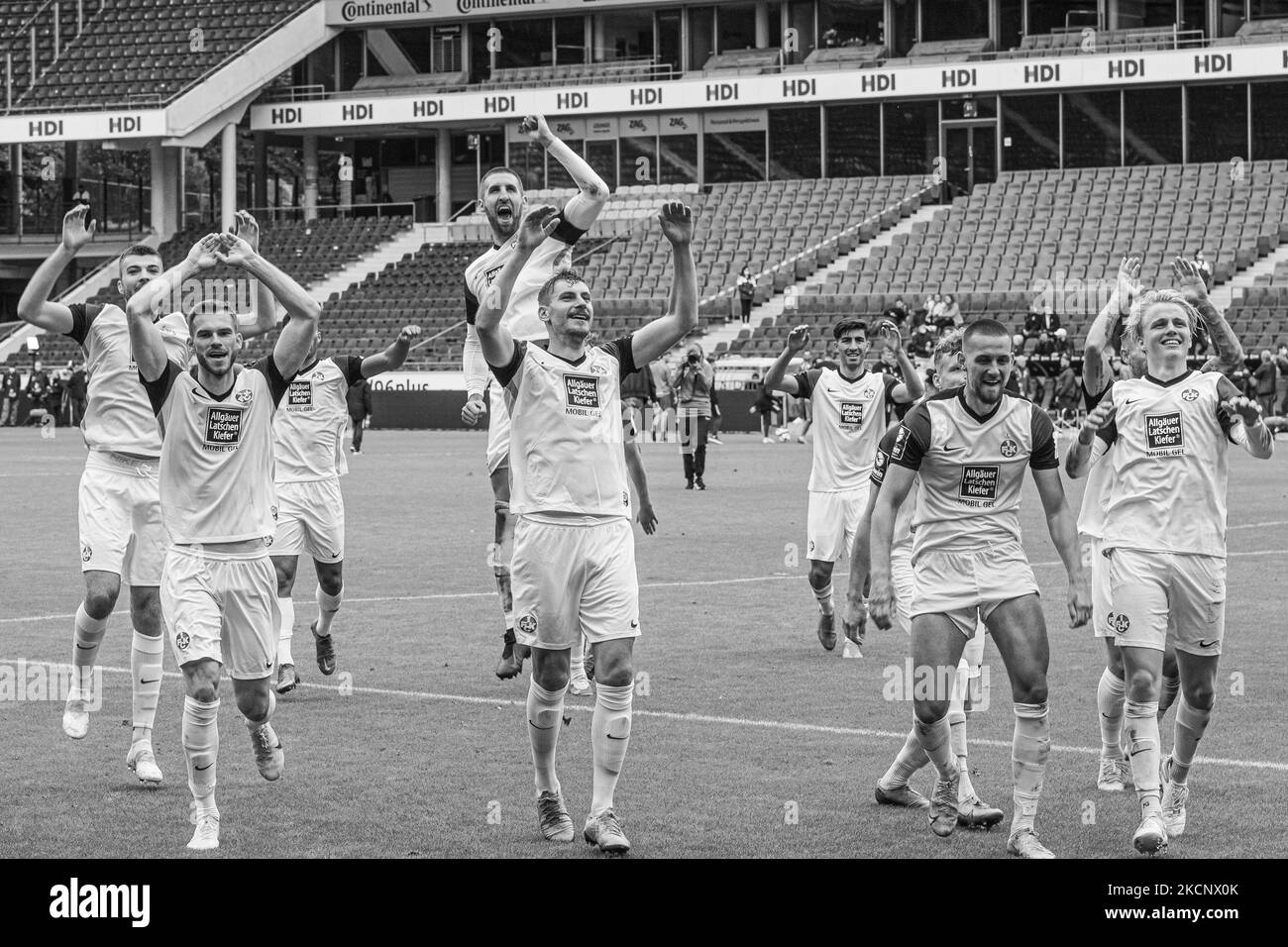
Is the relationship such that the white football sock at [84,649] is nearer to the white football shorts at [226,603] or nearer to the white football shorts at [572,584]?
the white football shorts at [226,603]

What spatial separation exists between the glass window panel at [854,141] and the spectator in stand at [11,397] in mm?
25014

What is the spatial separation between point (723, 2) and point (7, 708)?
53.4m

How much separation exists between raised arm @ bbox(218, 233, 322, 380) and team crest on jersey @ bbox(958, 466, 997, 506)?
2738mm

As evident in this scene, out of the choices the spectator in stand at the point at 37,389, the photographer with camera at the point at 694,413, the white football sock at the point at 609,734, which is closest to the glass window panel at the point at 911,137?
the spectator in stand at the point at 37,389

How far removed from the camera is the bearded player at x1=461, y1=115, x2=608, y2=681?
9477mm

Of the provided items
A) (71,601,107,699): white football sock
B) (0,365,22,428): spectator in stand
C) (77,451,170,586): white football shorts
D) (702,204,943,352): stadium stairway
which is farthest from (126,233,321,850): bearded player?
(0,365,22,428): spectator in stand

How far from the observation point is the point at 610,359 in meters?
8.15

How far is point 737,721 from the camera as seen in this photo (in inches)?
412

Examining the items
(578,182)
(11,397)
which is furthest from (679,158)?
(578,182)

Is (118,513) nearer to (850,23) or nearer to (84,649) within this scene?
(84,649)

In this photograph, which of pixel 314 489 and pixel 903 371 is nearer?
pixel 903 371

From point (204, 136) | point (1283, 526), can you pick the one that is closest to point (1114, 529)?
point (1283, 526)

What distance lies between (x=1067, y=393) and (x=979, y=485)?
35475mm

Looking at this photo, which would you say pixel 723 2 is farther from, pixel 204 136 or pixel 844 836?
pixel 844 836
